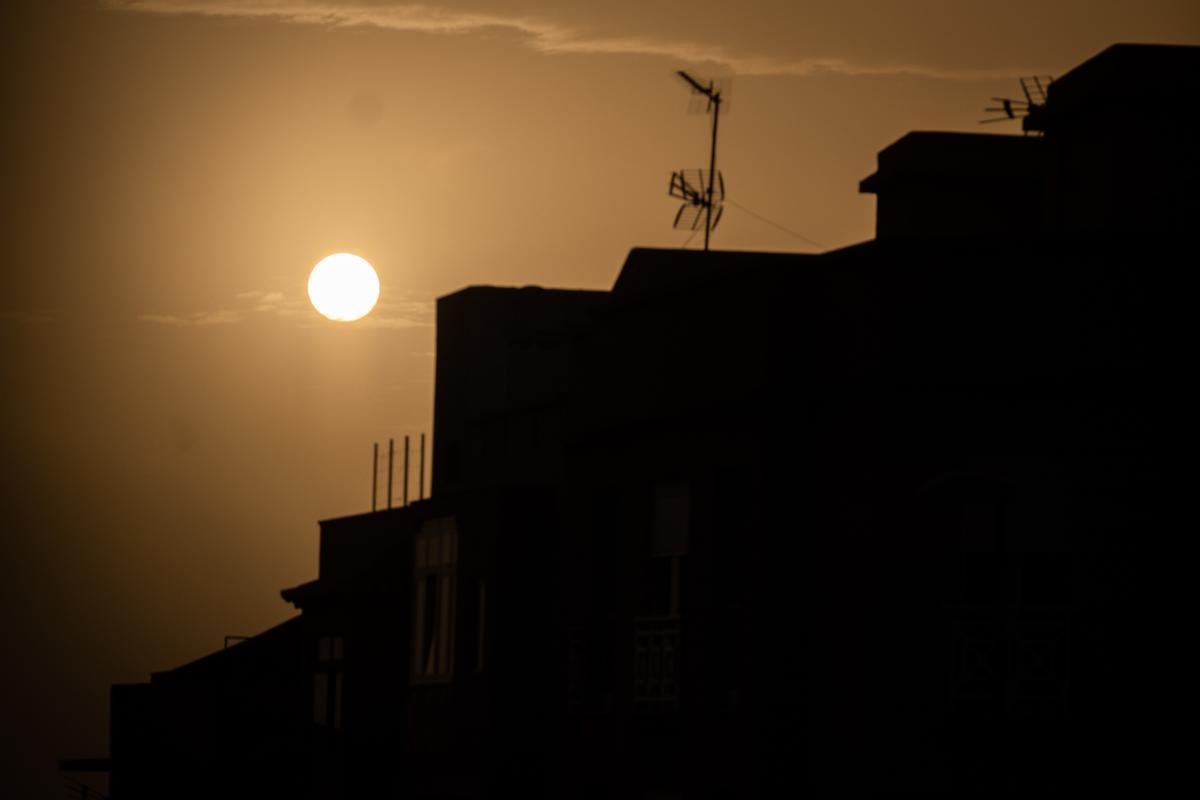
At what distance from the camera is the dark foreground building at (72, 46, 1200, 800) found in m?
21.7

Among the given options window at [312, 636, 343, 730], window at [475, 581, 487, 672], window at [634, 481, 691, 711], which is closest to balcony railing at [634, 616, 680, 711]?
window at [634, 481, 691, 711]

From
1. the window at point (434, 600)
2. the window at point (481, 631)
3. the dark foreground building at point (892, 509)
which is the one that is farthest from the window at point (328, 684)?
the dark foreground building at point (892, 509)

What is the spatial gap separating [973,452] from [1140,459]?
5.51ft

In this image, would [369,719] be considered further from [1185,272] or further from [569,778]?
[1185,272]

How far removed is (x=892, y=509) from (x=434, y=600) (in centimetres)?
1372

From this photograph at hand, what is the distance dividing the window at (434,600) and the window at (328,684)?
18.3 ft

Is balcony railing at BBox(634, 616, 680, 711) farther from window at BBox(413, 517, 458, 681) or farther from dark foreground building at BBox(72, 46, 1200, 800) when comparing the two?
window at BBox(413, 517, 458, 681)

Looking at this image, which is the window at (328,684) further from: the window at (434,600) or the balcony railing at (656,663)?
the balcony railing at (656,663)

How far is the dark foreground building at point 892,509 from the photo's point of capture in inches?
855

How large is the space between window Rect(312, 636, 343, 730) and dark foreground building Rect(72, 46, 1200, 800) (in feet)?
30.7

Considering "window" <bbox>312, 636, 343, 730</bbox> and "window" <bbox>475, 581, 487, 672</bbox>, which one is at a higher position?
"window" <bbox>475, 581, 487, 672</bbox>

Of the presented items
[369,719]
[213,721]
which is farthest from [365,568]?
[213,721]

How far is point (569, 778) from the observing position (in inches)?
1091

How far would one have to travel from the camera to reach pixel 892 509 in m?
22.4
